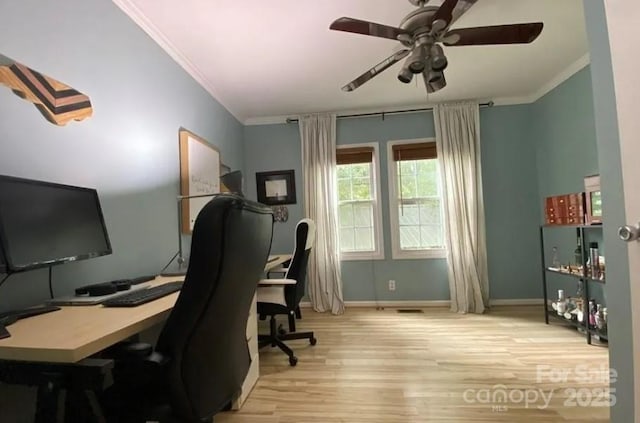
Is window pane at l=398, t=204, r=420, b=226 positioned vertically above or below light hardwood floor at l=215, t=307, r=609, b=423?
above

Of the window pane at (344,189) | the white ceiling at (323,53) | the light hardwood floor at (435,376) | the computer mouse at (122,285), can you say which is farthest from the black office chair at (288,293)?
the window pane at (344,189)

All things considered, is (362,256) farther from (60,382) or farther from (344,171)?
(60,382)

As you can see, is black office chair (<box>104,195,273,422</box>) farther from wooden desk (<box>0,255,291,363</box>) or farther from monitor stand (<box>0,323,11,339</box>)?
monitor stand (<box>0,323,11,339</box>)

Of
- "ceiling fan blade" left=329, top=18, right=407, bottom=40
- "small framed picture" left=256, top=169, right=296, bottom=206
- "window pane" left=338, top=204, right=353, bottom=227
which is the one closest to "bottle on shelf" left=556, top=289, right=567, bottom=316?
"window pane" left=338, top=204, right=353, bottom=227

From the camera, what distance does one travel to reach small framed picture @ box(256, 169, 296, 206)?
4.05 metres

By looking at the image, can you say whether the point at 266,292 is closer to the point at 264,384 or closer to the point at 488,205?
the point at 264,384

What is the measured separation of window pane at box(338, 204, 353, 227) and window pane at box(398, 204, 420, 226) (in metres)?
0.61

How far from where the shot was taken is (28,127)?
128 cm

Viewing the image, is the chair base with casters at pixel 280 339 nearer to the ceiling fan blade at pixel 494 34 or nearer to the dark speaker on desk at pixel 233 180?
the dark speaker on desk at pixel 233 180

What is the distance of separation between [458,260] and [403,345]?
145cm

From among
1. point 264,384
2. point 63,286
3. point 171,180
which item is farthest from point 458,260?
point 63,286

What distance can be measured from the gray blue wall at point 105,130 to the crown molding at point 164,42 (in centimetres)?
5

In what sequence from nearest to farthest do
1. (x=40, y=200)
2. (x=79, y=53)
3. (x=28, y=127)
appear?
(x=40, y=200), (x=28, y=127), (x=79, y=53)

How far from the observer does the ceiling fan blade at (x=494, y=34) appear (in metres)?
1.76
